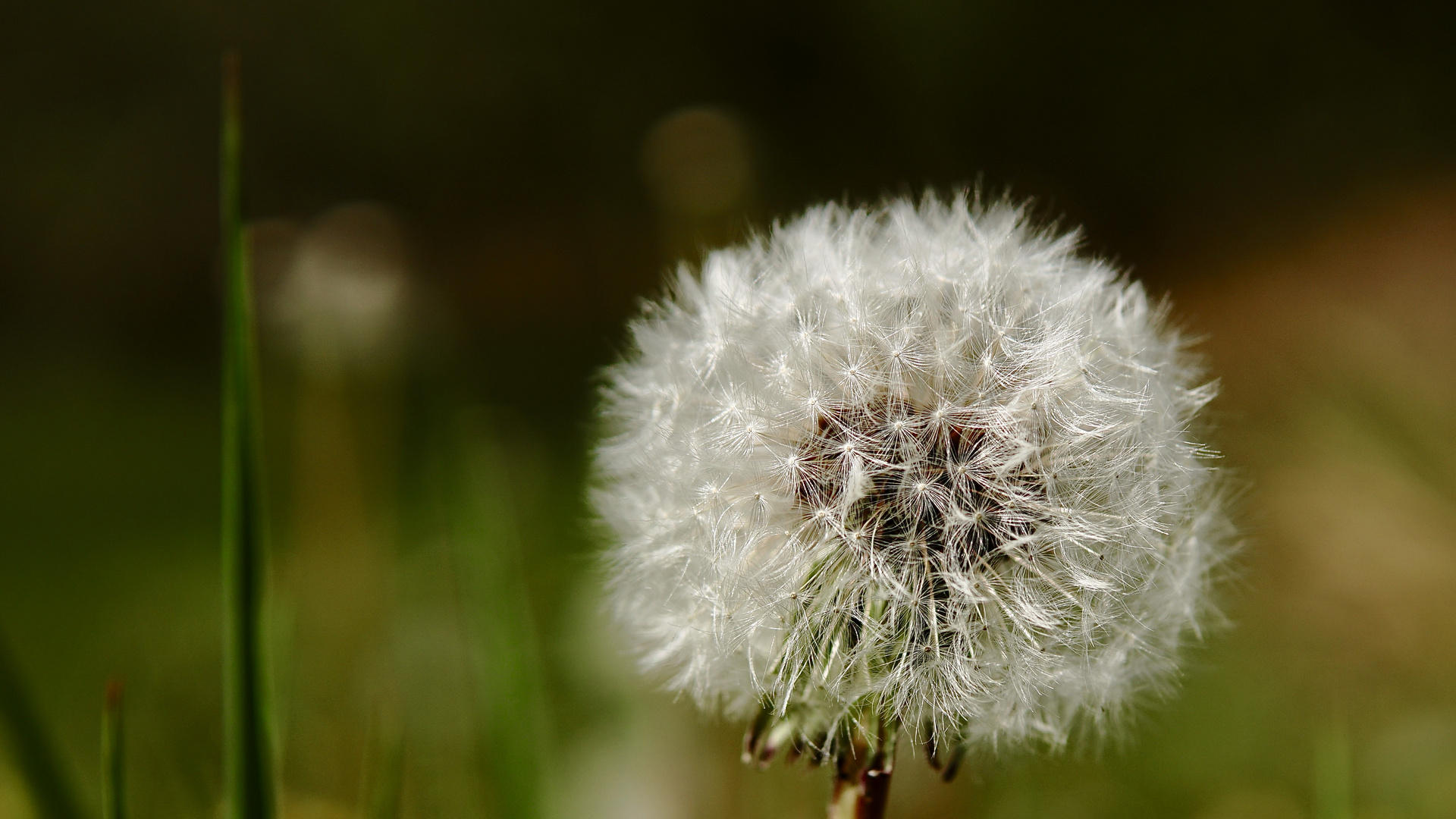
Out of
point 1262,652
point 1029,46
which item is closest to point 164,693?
point 1262,652

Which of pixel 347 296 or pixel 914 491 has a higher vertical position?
pixel 347 296

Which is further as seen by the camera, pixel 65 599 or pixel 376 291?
pixel 65 599

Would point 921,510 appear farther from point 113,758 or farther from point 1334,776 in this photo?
point 113,758

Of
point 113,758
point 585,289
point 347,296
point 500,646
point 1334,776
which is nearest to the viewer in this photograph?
point 113,758

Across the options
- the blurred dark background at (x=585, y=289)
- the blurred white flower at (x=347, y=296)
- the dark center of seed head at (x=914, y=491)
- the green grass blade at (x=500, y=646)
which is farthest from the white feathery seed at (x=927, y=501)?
the blurred white flower at (x=347, y=296)

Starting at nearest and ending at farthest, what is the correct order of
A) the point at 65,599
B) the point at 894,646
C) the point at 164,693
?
1. the point at 894,646
2. the point at 164,693
3. the point at 65,599

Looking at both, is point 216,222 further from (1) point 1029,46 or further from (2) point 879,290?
(2) point 879,290

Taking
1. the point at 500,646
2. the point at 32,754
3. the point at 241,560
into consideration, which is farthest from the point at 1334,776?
the point at 32,754

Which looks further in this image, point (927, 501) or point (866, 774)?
point (927, 501)
